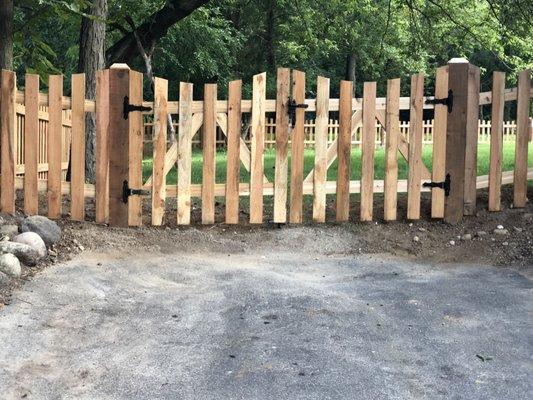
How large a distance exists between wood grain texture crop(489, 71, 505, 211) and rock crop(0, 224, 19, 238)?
5.34 meters

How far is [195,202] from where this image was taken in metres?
9.38

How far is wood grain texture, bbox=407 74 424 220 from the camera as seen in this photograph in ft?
26.9

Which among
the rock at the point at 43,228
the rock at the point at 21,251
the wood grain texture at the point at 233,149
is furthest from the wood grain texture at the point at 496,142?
the rock at the point at 21,251

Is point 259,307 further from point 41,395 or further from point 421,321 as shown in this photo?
point 41,395

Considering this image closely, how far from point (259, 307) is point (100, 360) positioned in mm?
1444

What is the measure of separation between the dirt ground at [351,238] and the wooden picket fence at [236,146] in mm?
148

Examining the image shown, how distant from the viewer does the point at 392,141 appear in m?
8.16

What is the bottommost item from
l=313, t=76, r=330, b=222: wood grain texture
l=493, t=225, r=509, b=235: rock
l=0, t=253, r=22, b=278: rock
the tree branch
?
l=0, t=253, r=22, b=278: rock

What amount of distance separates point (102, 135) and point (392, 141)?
3.31 meters

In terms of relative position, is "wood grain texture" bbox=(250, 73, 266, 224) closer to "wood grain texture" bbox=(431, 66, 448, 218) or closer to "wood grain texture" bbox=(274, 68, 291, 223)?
"wood grain texture" bbox=(274, 68, 291, 223)

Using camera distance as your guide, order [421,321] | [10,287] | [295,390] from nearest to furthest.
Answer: [295,390] → [421,321] → [10,287]

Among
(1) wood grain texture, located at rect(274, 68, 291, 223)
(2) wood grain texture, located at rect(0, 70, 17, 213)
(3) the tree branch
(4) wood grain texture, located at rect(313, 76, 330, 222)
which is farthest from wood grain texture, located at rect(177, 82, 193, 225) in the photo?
(3) the tree branch

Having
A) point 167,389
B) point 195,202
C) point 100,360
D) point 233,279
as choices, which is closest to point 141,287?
point 233,279

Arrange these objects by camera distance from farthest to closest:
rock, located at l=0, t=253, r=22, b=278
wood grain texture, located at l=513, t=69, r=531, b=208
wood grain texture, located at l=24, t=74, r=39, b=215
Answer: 1. wood grain texture, located at l=513, t=69, r=531, b=208
2. wood grain texture, located at l=24, t=74, r=39, b=215
3. rock, located at l=0, t=253, r=22, b=278
